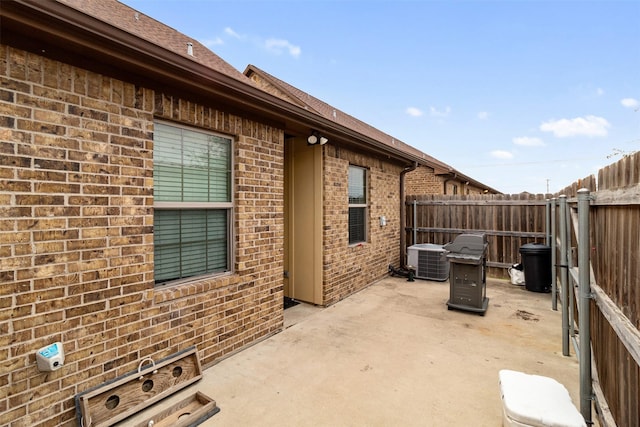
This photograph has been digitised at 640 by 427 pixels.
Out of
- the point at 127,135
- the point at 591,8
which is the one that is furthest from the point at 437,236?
the point at 127,135

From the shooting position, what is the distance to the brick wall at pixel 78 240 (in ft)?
6.81

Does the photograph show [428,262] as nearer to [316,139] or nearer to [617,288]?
[316,139]

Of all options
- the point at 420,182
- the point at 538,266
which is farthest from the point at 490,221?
the point at 420,182

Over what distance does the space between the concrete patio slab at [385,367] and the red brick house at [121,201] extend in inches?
22.7

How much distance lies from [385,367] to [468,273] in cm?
263

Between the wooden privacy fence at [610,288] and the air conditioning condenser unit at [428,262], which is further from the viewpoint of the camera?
the air conditioning condenser unit at [428,262]

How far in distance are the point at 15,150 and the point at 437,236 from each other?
Answer: 27.7ft

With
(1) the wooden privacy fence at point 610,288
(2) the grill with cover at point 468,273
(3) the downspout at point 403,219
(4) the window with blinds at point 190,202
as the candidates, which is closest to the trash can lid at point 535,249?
(2) the grill with cover at point 468,273

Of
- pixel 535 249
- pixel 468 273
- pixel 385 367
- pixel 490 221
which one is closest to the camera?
pixel 385 367

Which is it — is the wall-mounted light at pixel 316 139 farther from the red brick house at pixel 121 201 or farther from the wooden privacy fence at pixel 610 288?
the wooden privacy fence at pixel 610 288

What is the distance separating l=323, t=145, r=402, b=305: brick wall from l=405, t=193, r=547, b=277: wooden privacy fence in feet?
2.85

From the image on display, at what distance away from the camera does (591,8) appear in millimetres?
6941

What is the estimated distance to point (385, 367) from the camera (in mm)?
3279

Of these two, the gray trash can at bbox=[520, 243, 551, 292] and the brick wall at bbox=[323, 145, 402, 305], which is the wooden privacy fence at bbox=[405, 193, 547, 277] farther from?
the gray trash can at bbox=[520, 243, 551, 292]
